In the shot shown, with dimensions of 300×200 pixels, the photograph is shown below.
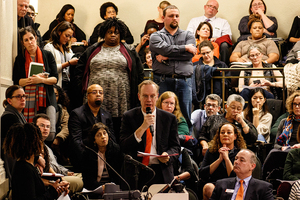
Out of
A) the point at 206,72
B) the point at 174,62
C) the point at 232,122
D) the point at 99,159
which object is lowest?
the point at 99,159

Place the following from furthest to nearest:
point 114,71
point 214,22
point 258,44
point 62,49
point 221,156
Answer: point 214,22, point 258,44, point 62,49, point 114,71, point 221,156

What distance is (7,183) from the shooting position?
4.19 meters

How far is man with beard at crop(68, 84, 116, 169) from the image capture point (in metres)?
4.91

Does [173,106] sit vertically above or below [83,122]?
above

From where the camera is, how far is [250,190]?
14.2 ft

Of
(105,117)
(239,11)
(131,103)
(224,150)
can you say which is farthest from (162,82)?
(239,11)

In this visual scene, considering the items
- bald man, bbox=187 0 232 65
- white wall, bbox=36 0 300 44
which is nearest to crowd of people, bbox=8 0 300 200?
bald man, bbox=187 0 232 65

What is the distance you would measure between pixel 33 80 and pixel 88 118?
0.71m

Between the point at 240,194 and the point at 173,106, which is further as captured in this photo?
the point at 173,106

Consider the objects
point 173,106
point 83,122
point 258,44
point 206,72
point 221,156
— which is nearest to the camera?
point 221,156

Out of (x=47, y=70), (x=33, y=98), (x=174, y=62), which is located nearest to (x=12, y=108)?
(x=33, y=98)

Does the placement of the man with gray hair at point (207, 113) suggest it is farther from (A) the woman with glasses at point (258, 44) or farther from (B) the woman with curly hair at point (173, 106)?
(A) the woman with glasses at point (258, 44)

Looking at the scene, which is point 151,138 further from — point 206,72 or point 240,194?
point 206,72

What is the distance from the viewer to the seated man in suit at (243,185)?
14.1 feet
